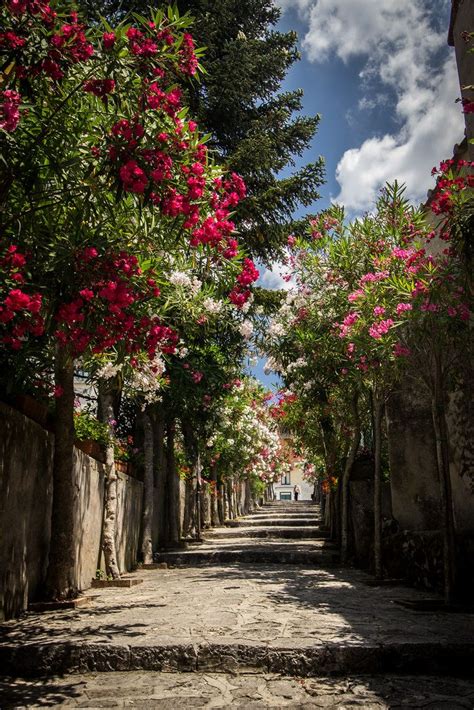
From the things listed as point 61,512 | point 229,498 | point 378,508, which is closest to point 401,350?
point 378,508

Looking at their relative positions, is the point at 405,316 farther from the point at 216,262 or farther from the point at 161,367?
the point at 161,367

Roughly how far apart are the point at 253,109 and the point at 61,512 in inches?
471

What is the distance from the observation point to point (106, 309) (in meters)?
4.65

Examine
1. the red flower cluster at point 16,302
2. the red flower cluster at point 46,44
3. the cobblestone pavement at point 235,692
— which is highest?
the red flower cluster at point 46,44

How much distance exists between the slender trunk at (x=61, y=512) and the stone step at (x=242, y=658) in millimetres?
2062

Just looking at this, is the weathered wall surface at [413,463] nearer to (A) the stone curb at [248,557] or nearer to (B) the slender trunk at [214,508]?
(A) the stone curb at [248,557]

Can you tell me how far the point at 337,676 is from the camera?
4605 millimetres

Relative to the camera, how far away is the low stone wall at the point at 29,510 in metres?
5.86

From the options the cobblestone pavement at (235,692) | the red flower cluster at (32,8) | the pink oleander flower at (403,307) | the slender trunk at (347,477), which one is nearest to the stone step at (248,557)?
the slender trunk at (347,477)

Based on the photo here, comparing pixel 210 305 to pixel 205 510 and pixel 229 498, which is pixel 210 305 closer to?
pixel 205 510

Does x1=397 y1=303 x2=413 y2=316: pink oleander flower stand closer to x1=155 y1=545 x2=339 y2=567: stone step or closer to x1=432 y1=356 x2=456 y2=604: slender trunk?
x1=432 y1=356 x2=456 y2=604: slender trunk

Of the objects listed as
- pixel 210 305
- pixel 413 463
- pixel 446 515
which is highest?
pixel 210 305

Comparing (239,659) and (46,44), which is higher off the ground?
(46,44)

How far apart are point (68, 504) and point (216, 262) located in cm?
317
